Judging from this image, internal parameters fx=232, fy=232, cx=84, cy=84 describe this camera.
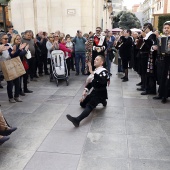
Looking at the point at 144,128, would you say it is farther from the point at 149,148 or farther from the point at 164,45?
the point at 164,45

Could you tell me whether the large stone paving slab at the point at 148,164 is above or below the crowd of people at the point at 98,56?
below

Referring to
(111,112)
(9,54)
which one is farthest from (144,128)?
(9,54)

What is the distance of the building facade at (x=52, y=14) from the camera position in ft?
47.1

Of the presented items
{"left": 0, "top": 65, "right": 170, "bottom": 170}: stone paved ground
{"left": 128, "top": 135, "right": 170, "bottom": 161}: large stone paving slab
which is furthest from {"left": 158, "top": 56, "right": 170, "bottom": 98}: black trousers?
{"left": 128, "top": 135, "right": 170, "bottom": 161}: large stone paving slab

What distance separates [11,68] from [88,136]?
9.10 feet

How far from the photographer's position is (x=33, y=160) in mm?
3385

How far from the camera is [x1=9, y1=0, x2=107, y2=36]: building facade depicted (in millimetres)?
14344

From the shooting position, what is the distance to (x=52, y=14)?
14648 mm

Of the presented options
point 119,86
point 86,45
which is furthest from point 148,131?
point 86,45

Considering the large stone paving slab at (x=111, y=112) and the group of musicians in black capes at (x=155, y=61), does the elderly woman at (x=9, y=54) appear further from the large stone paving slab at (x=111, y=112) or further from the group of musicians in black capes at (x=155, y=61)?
the group of musicians in black capes at (x=155, y=61)

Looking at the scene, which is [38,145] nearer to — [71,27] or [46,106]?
[46,106]

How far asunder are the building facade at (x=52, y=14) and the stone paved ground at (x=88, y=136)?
9102 millimetres

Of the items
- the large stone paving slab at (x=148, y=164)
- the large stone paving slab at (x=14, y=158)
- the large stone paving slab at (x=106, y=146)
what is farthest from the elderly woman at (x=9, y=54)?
the large stone paving slab at (x=148, y=164)

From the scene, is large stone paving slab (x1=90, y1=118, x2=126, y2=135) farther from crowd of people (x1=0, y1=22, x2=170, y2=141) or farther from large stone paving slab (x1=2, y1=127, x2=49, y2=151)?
large stone paving slab (x1=2, y1=127, x2=49, y2=151)
